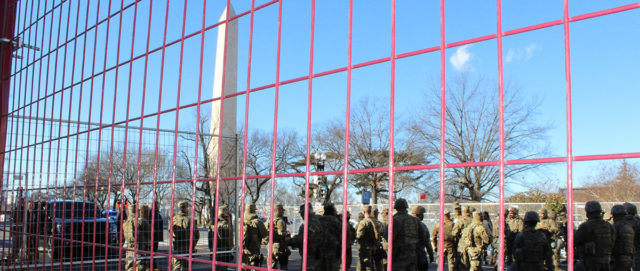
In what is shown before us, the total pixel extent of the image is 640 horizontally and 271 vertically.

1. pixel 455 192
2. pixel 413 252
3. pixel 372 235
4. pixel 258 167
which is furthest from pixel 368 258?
pixel 258 167

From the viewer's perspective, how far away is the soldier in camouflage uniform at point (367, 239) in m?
10.1

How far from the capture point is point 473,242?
1062cm

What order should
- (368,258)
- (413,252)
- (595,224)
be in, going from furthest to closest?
(368,258), (413,252), (595,224)

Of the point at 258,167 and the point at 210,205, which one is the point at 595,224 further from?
the point at 258,167

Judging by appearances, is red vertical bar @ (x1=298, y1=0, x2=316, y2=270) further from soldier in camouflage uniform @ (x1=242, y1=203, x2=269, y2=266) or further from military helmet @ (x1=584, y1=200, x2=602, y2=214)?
soldier in camouflage uniform @ (x1=242, y1=203, x2=269, y2=266)

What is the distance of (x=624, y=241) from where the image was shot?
7.70m

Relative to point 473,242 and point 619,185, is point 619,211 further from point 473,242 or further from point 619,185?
point 619,185

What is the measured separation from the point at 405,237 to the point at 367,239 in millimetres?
1938

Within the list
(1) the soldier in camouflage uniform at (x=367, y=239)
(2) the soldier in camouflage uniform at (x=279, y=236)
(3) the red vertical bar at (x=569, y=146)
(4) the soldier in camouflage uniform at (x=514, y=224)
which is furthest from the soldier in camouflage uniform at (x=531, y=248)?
(3) the red vertical bar at (x=569, y=146)

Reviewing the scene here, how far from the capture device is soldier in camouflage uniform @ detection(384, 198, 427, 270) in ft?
27.6

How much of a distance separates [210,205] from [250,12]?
7331mm

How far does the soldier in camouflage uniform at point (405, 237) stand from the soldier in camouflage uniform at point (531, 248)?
146 cm

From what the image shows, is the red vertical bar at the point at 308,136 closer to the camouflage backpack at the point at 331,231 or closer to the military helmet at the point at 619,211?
the camouflage backpack at the point at 331,231

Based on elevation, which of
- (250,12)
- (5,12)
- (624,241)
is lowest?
(624,241)
